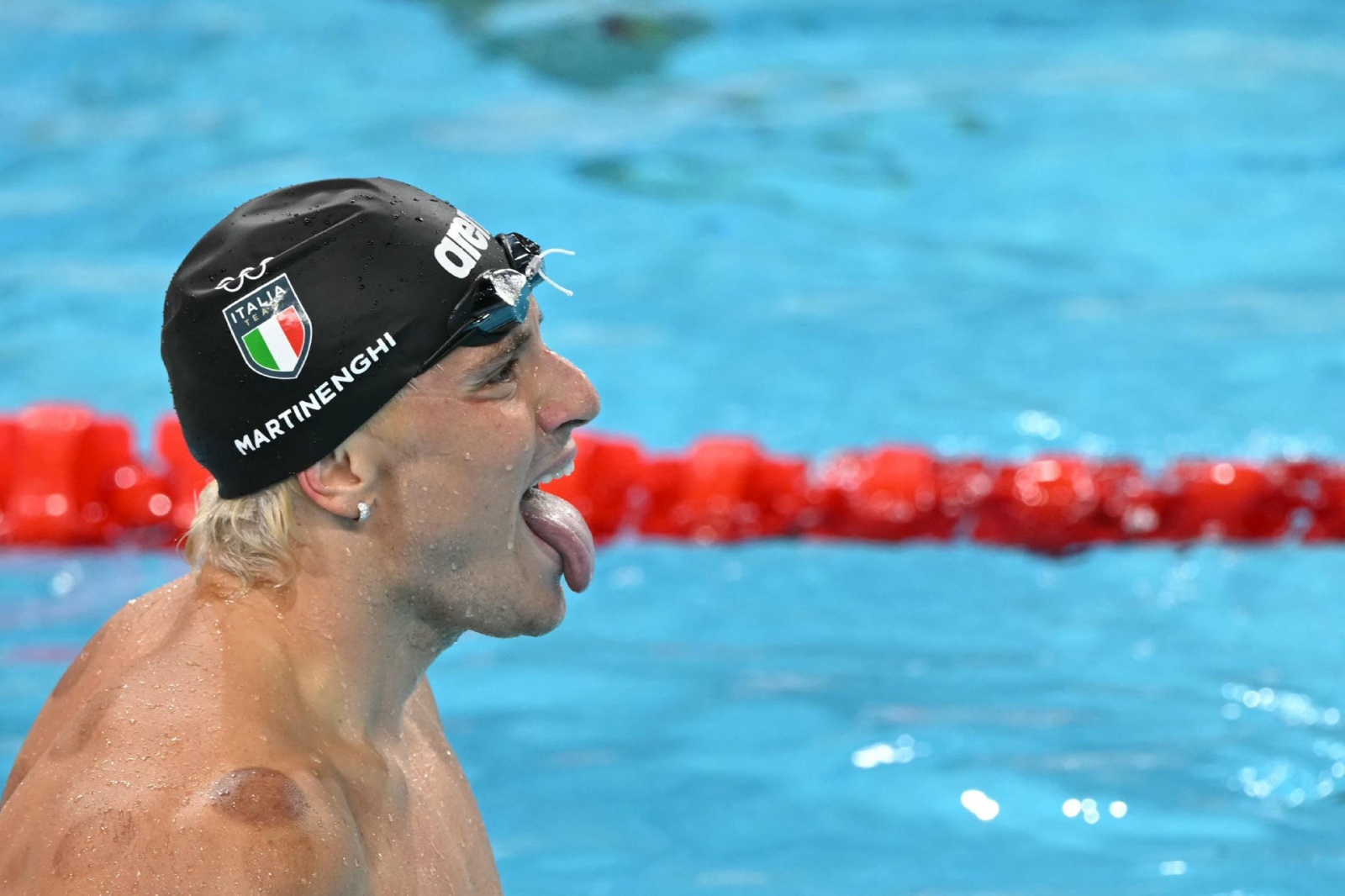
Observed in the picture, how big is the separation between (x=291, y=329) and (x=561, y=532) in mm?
429

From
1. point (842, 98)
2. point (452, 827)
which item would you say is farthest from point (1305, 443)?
point (452, 827)

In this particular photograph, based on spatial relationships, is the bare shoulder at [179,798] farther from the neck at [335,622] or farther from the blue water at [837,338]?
the blue water at [837,338]

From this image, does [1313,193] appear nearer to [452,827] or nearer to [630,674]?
[630,674]

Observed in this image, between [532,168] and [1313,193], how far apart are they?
3.94m

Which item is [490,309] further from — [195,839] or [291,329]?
[195,839]

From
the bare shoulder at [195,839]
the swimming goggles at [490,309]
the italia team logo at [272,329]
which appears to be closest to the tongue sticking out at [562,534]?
the swimming goggles at [490,309]

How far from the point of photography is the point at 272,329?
6.68 ft

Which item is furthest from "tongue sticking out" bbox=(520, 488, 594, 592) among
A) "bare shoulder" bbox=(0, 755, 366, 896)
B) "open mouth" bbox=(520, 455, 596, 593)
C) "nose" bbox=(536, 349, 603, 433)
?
"bare shoulder" bbox=(0, 755, 366, 896)

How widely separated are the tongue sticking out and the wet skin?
3 centimetres

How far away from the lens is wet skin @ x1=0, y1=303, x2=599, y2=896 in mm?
1840

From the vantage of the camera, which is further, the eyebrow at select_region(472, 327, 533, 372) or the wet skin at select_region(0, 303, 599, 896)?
the eyebrow at select_region(472, 327, 533, 372)

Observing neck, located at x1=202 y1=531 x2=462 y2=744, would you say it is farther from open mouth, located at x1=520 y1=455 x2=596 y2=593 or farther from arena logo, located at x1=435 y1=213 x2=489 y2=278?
arena logo, located at x1=435 y1=213 x2=489 y2=278

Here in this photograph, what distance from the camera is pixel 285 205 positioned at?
83.0 inches

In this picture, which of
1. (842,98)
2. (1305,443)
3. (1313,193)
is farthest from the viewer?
(842,98)
